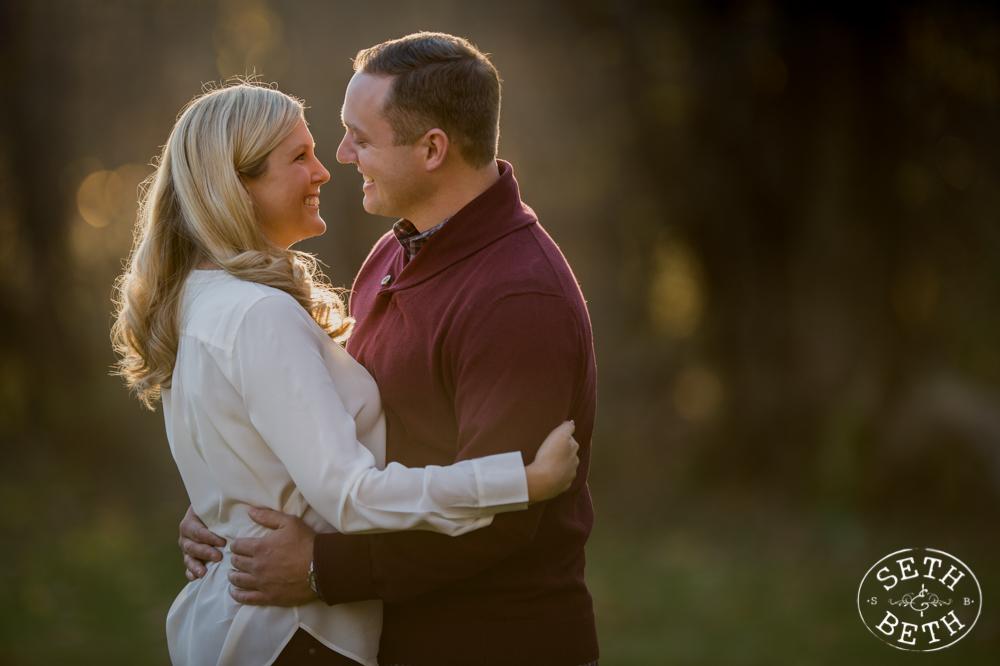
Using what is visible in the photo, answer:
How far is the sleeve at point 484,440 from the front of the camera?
6.21 ft

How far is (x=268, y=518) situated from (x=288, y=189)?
85 cm

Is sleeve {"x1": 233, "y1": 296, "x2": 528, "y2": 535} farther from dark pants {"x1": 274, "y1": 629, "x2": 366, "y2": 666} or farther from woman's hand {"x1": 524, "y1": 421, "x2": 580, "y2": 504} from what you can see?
dark pants {"x1": 274, "y1": 629, "x2": 366, "y2": 666}

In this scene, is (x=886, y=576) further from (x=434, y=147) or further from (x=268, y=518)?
(x=268, y=518)

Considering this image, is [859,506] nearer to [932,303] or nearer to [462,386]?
[932,303]

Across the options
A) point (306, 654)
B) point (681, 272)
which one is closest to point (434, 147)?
point (306, 654)

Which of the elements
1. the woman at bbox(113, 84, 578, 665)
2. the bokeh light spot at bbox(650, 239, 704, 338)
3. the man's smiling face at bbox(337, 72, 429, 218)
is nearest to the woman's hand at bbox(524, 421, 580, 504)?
the woman at bbox(113, 84, 578, 665)

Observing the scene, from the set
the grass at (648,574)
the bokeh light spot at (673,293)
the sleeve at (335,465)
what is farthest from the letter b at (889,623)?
the sleeve at (335,465)

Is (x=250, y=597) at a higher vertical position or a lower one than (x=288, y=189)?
lower

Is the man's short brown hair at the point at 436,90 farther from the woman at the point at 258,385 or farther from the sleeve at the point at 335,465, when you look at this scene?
the sleeve at the point at 335,465

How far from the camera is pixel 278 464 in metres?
1.95

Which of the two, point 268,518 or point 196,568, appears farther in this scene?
point 196,568

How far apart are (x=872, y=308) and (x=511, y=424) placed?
17.4 feet

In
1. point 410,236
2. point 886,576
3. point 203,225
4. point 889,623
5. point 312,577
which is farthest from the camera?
point 886,576

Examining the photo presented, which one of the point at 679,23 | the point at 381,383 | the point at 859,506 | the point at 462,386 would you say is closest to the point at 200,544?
the point at 381,383
